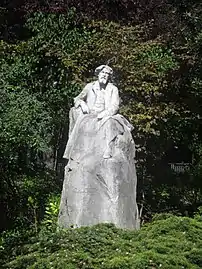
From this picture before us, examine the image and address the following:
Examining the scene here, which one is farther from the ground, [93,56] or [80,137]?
[93,56]

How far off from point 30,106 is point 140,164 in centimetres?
307

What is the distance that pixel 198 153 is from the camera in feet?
46.9

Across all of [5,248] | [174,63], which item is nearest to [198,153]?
[174,63]

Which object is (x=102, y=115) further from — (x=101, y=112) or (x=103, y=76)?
(x=103, y=76)

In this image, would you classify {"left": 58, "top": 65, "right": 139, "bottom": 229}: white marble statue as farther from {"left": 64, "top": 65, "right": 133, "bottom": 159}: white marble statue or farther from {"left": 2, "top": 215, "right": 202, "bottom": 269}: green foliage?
{"left": 2, "top": 215, "right": 202, "bottom": 269}: green foliage

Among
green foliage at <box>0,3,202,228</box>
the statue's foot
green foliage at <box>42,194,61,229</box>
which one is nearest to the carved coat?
the statue's foot

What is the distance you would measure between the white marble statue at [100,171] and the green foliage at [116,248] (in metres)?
0.88

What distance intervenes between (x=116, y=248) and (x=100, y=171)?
205cm

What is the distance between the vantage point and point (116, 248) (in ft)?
21.4

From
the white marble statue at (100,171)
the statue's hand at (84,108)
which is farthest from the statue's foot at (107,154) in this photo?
the statue's hand at (84,108)

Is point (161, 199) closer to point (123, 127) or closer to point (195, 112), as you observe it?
point (195, 112)

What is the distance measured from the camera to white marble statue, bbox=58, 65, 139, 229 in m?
8.38

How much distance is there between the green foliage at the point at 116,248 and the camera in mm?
5875

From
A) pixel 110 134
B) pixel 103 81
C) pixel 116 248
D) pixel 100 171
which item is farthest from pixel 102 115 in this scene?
pixel 116 248
